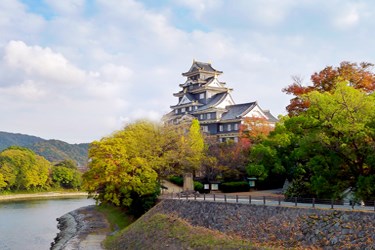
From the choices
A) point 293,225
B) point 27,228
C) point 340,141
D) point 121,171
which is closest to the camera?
point 293,225

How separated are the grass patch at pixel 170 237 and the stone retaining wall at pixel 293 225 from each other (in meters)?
0.98

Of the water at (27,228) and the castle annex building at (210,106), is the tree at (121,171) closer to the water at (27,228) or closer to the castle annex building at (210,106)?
the water at (27,228)

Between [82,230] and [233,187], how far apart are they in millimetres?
15322

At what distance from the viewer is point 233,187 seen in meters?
40.8

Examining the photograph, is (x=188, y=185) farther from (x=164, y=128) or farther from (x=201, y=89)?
(x=201, y=89)

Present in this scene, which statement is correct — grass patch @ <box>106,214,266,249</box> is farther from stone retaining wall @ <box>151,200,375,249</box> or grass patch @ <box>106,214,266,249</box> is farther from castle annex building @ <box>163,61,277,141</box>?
castle annex building @ <box>163,61,277,141</box>

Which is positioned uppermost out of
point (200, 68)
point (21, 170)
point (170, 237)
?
point (200, 68)

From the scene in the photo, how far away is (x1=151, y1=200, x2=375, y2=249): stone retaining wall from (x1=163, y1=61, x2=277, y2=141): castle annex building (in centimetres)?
3019

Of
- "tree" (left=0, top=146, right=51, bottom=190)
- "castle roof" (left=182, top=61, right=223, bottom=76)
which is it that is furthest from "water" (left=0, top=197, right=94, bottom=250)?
"castle roof" (left=182, top=61, right=223, bottom=76)

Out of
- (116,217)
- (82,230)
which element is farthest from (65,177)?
(82,230)

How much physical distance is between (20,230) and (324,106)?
91.4ft

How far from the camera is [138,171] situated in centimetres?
3272

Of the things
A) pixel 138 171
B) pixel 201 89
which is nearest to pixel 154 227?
pixel 138 171

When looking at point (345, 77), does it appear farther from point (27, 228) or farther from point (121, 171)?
point (27, 228)
